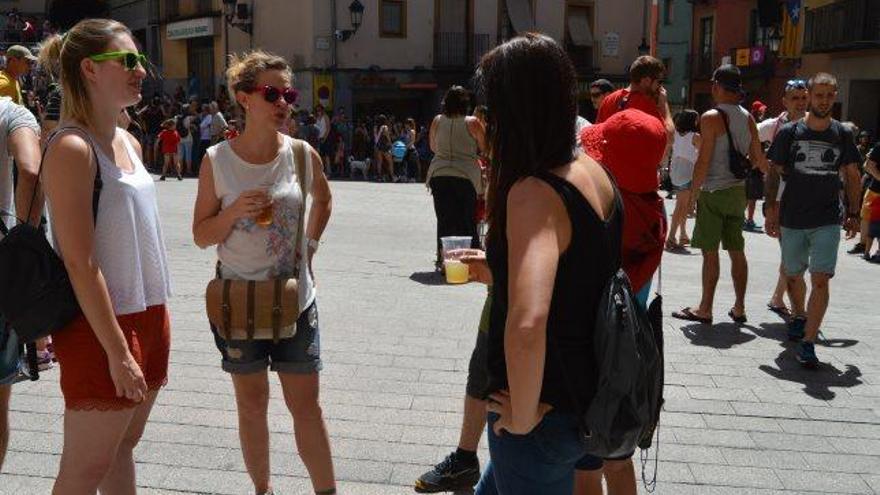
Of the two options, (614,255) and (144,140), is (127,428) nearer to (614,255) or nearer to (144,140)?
(614,255)

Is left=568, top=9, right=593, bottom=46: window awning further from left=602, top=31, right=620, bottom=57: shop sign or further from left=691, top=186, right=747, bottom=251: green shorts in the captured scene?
left=691, top=186, right=747, bottom=251: green shorts

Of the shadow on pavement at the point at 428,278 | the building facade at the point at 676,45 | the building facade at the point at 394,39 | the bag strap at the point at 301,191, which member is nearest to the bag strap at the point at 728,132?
the shadow on pavement at the point at 428,278

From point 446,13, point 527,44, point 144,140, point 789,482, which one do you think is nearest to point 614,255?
point 527,44

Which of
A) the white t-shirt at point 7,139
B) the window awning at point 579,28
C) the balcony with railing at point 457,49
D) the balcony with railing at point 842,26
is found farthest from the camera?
the window awning at point 579,28

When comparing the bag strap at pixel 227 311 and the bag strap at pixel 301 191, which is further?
the bag strap at pixel 301 191

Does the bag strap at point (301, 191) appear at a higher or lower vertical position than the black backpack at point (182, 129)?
higher

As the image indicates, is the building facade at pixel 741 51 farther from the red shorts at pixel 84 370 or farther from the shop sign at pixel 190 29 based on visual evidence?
the red shorts at pixel 84 370

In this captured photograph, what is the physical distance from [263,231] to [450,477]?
1372 mm

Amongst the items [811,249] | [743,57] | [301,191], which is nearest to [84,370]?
[301,191]

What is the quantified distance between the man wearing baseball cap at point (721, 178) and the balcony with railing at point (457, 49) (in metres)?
23.8

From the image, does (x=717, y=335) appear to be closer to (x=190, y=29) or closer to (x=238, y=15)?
(x=238, y=15)

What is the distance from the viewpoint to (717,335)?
6.59 m

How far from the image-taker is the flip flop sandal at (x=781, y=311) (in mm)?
7273

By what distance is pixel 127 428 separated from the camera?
277cm
